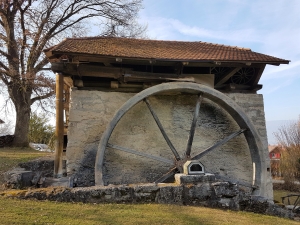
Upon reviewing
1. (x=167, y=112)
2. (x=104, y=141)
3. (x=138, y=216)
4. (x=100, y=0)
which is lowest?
(x=138, y=216)

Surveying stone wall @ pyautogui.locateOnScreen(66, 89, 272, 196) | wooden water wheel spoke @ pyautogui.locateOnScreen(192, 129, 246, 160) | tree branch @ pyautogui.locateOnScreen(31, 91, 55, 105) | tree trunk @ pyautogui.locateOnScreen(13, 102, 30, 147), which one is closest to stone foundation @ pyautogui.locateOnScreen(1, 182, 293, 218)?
wooden water wheel spoke @ pyautogui.locateOnScreen(192, 129, 246, 160)

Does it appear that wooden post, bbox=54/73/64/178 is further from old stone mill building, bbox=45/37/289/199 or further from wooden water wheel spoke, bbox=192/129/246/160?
wooden water wheel spoke, bbox=192/129/246/160

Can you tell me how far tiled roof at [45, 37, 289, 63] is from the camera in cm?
642

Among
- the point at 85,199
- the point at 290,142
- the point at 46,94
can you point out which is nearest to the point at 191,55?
the point at 85,199

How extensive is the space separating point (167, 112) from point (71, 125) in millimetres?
2270

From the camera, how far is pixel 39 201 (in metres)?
4.13

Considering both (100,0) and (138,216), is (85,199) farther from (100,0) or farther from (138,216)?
(100,0)

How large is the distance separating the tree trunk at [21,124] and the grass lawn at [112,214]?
449 inches

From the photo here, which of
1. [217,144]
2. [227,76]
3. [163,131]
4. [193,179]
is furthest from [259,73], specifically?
[193,179]

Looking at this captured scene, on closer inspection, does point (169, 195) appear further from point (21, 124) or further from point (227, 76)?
point (21, 124)

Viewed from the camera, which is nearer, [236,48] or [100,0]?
[236,48]

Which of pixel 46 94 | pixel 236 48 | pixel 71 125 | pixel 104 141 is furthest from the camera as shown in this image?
pixel 46 94

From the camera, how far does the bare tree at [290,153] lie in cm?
1536

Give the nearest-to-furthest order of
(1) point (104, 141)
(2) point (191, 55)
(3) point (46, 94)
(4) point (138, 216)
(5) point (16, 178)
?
(4) point (138, 216) → (5) point (16, 178) → (1) point (104, 141) → (2) point (191, 55) → (3) point (46, 94)
